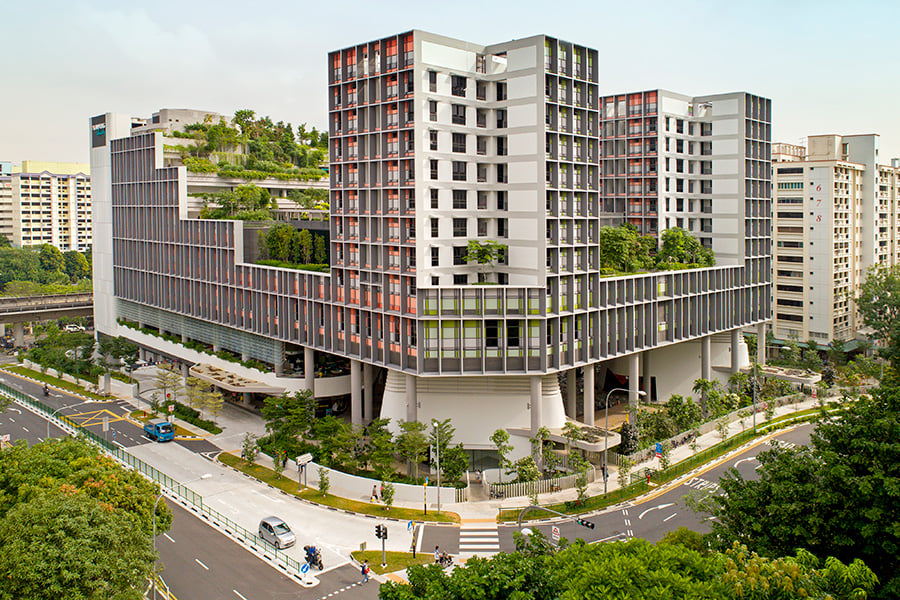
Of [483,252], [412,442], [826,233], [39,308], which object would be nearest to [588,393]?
[483,252]

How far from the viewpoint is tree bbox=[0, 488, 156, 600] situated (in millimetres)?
30516

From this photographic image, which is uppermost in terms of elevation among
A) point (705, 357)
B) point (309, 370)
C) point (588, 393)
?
point (309, 370)

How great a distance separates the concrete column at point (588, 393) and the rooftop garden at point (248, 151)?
186 feet

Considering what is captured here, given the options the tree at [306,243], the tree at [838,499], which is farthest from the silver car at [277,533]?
the tree at [306,243]

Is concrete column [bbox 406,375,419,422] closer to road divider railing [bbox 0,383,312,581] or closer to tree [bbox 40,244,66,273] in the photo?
road divider railing [bbox 0,383,312,581]

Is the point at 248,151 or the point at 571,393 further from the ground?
the point at 248,151

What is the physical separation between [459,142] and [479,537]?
3285 centimetres

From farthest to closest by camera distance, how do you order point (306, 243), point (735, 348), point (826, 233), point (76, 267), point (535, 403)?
point (76, 267) < point (826, 233) < point (735, 348) < point (306, 243) < point (535, 403)

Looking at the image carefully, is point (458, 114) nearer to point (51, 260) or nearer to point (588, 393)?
point (588, 393)

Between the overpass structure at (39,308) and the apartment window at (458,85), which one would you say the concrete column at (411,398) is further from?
the overpass structure at (39,308)

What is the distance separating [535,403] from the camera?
60.8 meters

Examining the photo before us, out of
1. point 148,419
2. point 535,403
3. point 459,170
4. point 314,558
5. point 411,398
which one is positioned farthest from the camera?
point 148,419

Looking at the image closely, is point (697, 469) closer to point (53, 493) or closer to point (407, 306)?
point (407, 306)

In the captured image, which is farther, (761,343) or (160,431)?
(761,343)
